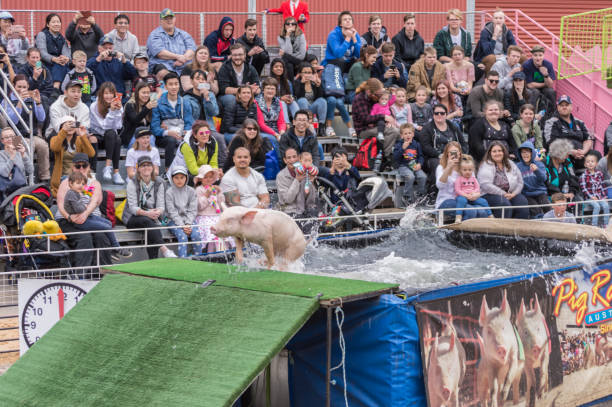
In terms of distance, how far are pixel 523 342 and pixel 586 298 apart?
3.74 feet

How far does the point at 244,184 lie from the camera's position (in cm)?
1162

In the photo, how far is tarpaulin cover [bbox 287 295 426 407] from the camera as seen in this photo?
6.31 m

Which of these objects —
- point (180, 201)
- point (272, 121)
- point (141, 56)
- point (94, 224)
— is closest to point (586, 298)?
point (180, 201)

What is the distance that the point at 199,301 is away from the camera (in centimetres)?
662

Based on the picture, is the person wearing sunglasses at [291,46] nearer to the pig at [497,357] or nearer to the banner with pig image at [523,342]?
the banner with pig image at [523,342]

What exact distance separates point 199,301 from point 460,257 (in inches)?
164

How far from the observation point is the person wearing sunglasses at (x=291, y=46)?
52.6ft

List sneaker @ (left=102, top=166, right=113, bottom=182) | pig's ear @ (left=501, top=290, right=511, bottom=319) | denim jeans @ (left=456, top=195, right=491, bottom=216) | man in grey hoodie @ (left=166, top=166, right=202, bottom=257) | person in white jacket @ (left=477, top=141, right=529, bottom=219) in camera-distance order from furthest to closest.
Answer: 1. person in white jacket @ (left=477, top=141, right=529, bottom=219)
2. sneaker @ (left=102, top=166, right=113, bottom=182)
3. denim jeans @ (left=456, top=195, right=491, bottom=216)
4. man in grey hoodie @ (left=166, top=166, right=202, bottom=257)
5. pig's ear @ (left=501, top=290, right=511, bottom=319)

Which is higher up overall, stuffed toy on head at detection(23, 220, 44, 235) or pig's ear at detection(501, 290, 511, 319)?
stuffed toy on head at detection(23, 220, 44, 235)

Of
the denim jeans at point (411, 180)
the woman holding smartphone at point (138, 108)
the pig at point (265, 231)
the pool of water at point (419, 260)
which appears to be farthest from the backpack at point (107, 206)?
the denim jeans at point (411, 180)

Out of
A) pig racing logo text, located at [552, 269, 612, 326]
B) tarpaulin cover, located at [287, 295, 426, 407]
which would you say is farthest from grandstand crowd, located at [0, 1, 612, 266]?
pig racing logo text, located at [552, 269, 612, 326]

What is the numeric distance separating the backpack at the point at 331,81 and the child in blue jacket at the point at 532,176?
3596 millimetres

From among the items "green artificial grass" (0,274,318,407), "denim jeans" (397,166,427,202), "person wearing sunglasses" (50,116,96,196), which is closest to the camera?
"green artificial grass" (0,274,318,407)

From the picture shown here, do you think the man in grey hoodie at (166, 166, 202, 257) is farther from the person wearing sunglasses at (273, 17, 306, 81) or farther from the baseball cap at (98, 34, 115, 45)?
the person wearing sunglasses at (273, 17, 306, 81)
